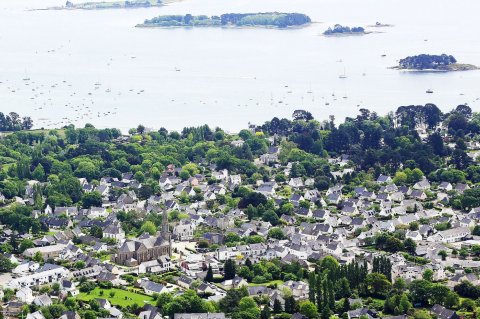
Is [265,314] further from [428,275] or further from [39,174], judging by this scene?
[39,174]

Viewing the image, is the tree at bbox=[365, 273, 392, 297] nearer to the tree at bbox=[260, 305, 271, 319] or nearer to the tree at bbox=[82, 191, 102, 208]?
the tree at bbox=[260, 305, 271, 319]

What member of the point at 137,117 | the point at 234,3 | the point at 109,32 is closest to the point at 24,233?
the point at 137,117

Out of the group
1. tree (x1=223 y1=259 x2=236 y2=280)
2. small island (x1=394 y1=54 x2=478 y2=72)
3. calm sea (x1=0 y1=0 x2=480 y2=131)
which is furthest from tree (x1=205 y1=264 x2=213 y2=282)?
small island (x1=394 y1=54 x2=478 y2=72)

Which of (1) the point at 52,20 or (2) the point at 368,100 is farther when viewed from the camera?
(1) the point at 52,20

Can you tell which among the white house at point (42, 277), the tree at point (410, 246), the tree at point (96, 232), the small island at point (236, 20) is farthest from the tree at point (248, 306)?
the small island at point (236, 20)

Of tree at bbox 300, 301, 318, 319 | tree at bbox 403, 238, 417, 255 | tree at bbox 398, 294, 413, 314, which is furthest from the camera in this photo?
tree at bbox 403, 238, 417, 255

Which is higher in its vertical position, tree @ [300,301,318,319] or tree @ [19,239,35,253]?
tree @ [300,301,318,319]

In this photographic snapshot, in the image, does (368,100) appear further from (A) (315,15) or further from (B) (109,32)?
(A) (315,15)

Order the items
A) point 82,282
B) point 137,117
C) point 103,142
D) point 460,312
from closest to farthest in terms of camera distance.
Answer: point 460,312
point 82,282
point 103,142
point 137,117
